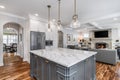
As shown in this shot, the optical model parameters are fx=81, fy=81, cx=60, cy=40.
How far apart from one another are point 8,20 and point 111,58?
578 cm

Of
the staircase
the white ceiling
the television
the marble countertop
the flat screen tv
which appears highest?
the white ceiling

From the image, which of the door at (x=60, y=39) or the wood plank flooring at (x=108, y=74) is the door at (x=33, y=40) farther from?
the door at (x=60, y=39)

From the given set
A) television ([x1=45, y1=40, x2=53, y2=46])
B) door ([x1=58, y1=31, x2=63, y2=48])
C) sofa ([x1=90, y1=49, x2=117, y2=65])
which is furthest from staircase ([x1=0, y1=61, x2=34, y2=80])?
door ([x1=58, y1=31, x2=63, y2=48])

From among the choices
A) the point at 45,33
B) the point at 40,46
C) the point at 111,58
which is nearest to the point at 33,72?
the point at 40,46

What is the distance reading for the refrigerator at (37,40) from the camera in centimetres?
449

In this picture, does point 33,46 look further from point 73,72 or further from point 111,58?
point 111,58

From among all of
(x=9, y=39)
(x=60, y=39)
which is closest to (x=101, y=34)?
(x=60, y=39)

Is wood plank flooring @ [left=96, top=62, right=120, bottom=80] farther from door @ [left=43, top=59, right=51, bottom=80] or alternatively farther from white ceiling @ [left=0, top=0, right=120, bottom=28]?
white ceiling @ [left=0, top=0, right=120, bottom=28]

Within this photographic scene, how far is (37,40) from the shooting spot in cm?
472

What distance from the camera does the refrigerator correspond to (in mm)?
4490

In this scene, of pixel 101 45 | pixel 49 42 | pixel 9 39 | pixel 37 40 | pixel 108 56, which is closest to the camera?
pixel 108 56

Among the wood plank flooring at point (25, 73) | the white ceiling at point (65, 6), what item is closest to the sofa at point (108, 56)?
the wood plank flooring at point (25, 73)

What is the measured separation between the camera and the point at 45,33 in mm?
5180

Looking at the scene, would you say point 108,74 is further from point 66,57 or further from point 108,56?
point 66,57
